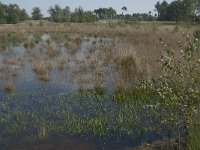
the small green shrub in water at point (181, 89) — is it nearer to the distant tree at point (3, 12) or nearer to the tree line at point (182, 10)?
the tree line at point (182, 10)

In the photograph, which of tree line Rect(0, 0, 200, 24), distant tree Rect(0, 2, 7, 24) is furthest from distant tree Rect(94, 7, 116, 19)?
distant tree Rect(0, 2, 7, 24)

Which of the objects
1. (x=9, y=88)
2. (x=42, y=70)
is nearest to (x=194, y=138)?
(x=9, y=88)

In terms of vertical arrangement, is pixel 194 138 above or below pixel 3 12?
below

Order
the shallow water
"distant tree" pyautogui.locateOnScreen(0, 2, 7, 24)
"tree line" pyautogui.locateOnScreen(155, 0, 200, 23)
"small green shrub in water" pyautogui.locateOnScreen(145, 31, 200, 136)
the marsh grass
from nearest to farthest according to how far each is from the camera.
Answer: "small green shrub in water" pyautogui.locateOnScreen(145, 31, 200, 136) → the shallow water → the marsh grass → "tree line" pyautogui.locateOnScreen(155, 0, 200, 23) → "distant tree" pyautogui.locateOnScreen(0, 2, 7, 24)

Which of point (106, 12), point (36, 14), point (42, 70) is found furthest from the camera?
point (106, 12)

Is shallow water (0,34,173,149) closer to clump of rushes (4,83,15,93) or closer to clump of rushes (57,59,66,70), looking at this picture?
clump of rushes (57,59,66,70)

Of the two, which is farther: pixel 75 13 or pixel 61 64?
pixel 75 13

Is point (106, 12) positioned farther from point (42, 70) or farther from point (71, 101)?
point (71, 101)

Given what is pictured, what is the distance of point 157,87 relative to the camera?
6.84 metres

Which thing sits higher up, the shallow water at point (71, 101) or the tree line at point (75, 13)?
the tree line at point (75, 13)

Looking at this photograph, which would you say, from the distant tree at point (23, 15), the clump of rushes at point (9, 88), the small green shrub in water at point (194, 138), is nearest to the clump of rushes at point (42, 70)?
the clump of rushes at point (9, 88)

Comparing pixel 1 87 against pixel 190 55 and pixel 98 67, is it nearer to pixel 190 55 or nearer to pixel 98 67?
pixel 98 67

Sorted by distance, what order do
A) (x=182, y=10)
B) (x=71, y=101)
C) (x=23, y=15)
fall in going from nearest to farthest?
1. (x=71, y=101)
2. (x=182, y=10)
3. (x=23, y=15)

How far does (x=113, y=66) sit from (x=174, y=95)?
387 inches
